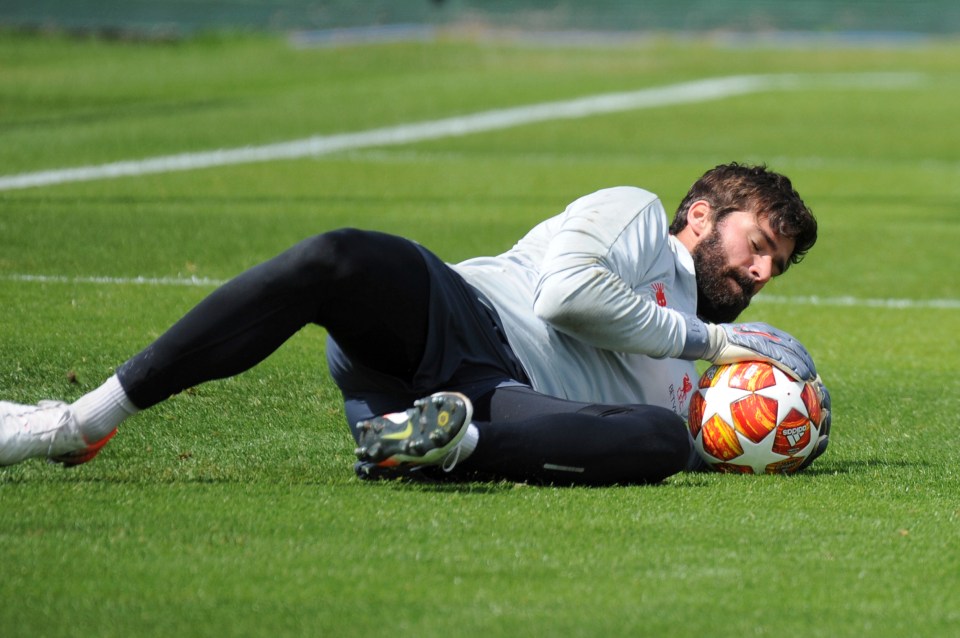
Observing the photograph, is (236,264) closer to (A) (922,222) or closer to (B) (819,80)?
(A) (922,222)

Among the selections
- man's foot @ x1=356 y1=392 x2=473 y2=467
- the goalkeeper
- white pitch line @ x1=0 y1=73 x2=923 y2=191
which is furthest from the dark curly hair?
white pitch line @ x1=0 y1=73 x2=923 y2=191

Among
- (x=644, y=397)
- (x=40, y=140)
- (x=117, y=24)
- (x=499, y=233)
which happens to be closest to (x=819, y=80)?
(x=117, y=24)

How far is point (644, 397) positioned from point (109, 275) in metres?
4.82

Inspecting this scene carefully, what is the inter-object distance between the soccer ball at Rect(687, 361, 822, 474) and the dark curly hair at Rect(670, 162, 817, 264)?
47 centimetres

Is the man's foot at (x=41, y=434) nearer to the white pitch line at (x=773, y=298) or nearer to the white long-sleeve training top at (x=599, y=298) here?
the white long-sleeve training top at (x=599, y=298)

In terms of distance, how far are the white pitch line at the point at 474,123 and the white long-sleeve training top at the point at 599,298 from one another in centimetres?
864

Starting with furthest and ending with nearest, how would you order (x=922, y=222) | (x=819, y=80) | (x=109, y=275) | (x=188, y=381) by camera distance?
(x=819, y=80)
(x=922, y=222)
(x=109, y=275)
(x=188, y=381)

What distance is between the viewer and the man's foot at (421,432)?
4.52 m

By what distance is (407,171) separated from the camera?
15.7 meters

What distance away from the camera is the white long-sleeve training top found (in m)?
4.99

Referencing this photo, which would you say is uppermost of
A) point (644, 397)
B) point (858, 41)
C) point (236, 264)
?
point (644, 397)

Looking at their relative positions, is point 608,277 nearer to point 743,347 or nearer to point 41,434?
point 743,347

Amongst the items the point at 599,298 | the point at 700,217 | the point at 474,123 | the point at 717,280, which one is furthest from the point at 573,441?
the point at 474,123

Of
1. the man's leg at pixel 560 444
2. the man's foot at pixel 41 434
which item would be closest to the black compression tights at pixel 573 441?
the man's leg at pixel 560 444
